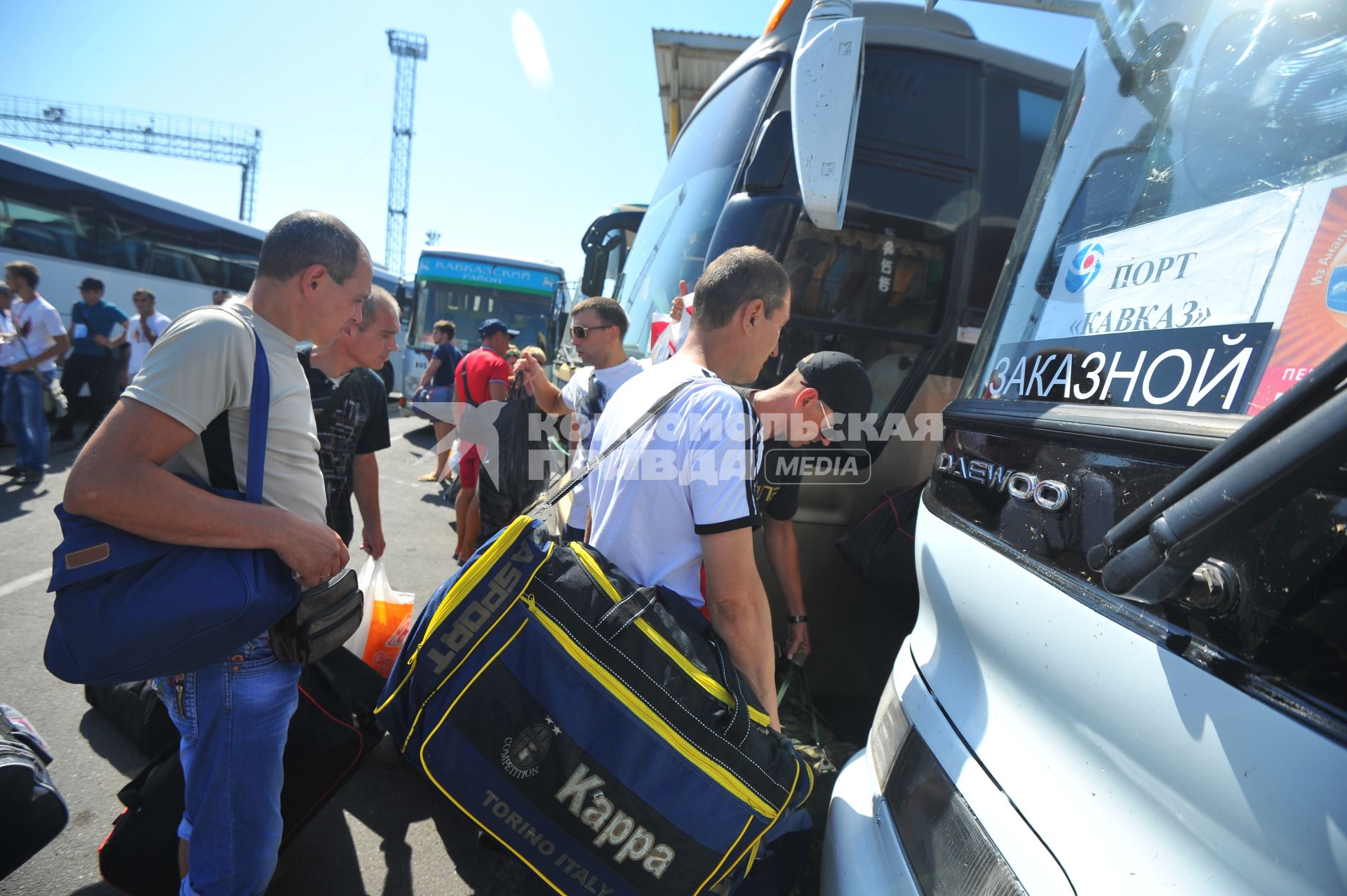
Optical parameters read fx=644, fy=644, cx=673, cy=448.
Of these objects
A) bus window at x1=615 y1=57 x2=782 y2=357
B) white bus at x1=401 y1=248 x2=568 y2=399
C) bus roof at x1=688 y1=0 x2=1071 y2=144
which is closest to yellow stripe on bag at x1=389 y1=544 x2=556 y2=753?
bus window at x1=615 y1=57 x2=782 y2=357

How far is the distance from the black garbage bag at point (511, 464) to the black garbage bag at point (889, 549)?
7.52 feet

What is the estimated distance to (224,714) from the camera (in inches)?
61.2

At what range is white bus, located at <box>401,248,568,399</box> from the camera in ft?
42.0

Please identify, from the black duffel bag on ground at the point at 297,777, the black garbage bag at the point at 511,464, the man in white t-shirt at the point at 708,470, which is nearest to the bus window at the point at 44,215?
the black garbage bag at the point at 511,464

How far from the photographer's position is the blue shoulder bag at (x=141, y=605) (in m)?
1.27

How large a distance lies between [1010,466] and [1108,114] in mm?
893

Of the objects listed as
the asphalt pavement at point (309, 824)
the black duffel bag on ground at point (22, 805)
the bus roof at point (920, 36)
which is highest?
the bus roof at point (920, 36)

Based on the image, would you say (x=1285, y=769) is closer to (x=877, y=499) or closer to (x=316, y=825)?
(x=877, y=499)

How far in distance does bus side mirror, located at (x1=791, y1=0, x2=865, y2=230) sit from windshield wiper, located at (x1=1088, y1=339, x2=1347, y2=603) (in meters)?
1.45

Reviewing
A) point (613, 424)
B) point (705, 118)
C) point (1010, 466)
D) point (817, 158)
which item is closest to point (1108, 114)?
point (817, 158)

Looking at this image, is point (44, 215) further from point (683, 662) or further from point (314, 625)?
point (683, 662)

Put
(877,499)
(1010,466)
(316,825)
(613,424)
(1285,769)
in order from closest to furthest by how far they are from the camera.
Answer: (1285,769) < (1010,466) < (613,424) < (316,825) < (877,499)

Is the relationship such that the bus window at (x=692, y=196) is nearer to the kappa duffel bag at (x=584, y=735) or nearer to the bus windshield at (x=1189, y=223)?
the bus windshield at (x=1189, y=223)

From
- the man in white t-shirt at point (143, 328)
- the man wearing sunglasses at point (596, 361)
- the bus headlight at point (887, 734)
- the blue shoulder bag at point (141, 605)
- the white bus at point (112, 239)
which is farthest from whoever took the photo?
the white bus at point (112, 239)
